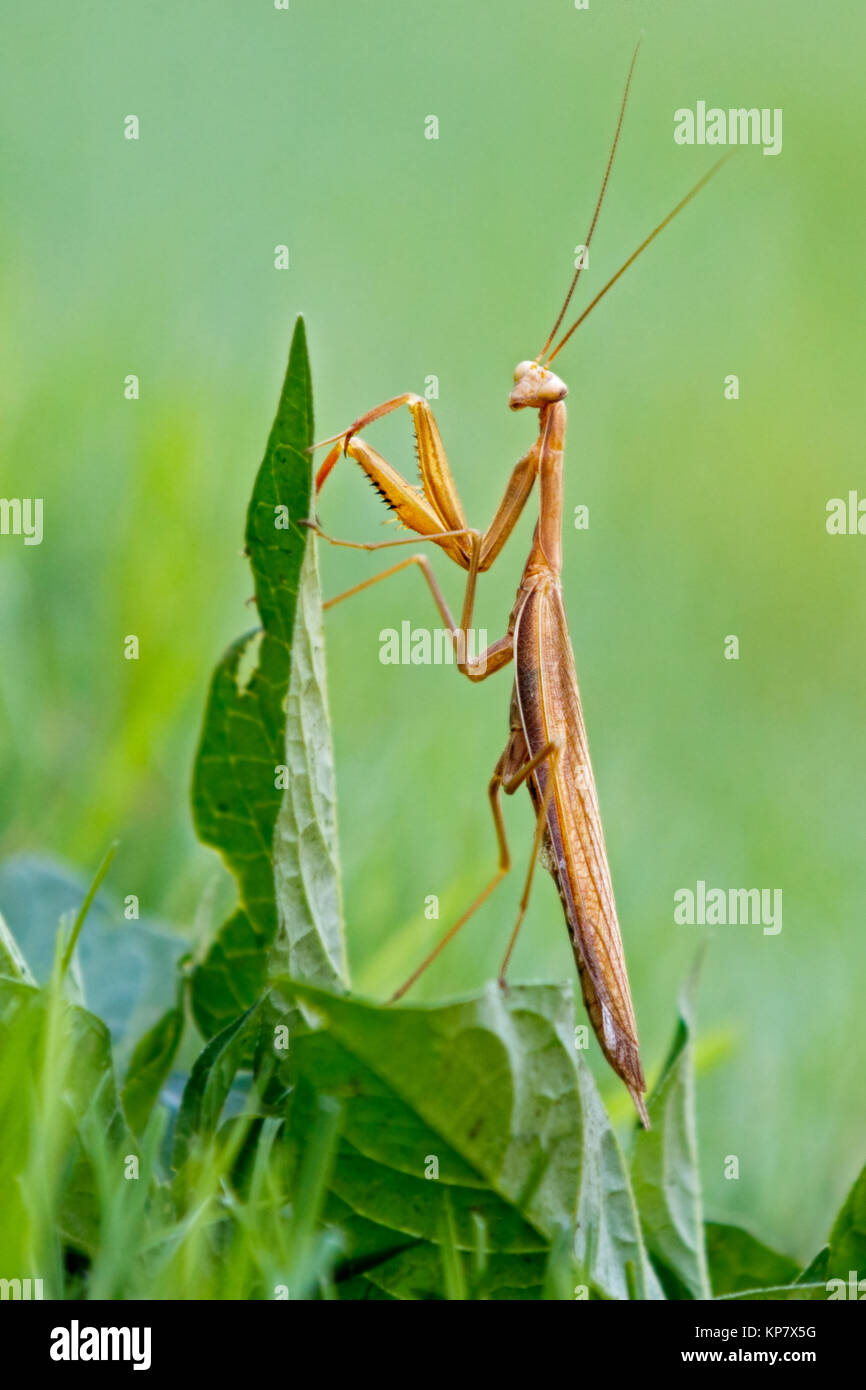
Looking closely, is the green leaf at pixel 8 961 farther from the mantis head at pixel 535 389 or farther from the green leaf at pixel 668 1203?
the mantis head at pixel 535 389

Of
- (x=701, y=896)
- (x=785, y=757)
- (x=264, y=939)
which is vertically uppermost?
(x=785, y=757)

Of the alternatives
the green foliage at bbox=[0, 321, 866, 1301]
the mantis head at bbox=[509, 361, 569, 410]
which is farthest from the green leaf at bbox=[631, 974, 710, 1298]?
the mantis head at bbox=[509, 361, 569, 410]

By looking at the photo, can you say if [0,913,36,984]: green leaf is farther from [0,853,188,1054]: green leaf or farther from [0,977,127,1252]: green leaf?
[0,853,188,1054]: green leaf

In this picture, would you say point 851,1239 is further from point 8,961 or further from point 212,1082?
point 8,961

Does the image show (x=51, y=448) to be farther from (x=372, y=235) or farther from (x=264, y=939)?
(x=372, y=235)

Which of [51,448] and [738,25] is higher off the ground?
[738,25]

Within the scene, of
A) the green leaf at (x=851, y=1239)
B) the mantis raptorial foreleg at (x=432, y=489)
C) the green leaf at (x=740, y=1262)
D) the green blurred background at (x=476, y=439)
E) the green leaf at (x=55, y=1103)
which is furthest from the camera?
the green blurred background at (x=476, y=439)

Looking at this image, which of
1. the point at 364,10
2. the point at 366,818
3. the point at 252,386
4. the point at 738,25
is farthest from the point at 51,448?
the point at 738,25

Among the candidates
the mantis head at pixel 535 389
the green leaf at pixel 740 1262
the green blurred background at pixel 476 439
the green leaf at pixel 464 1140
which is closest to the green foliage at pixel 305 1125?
the green leaf at pixel 464 1140
